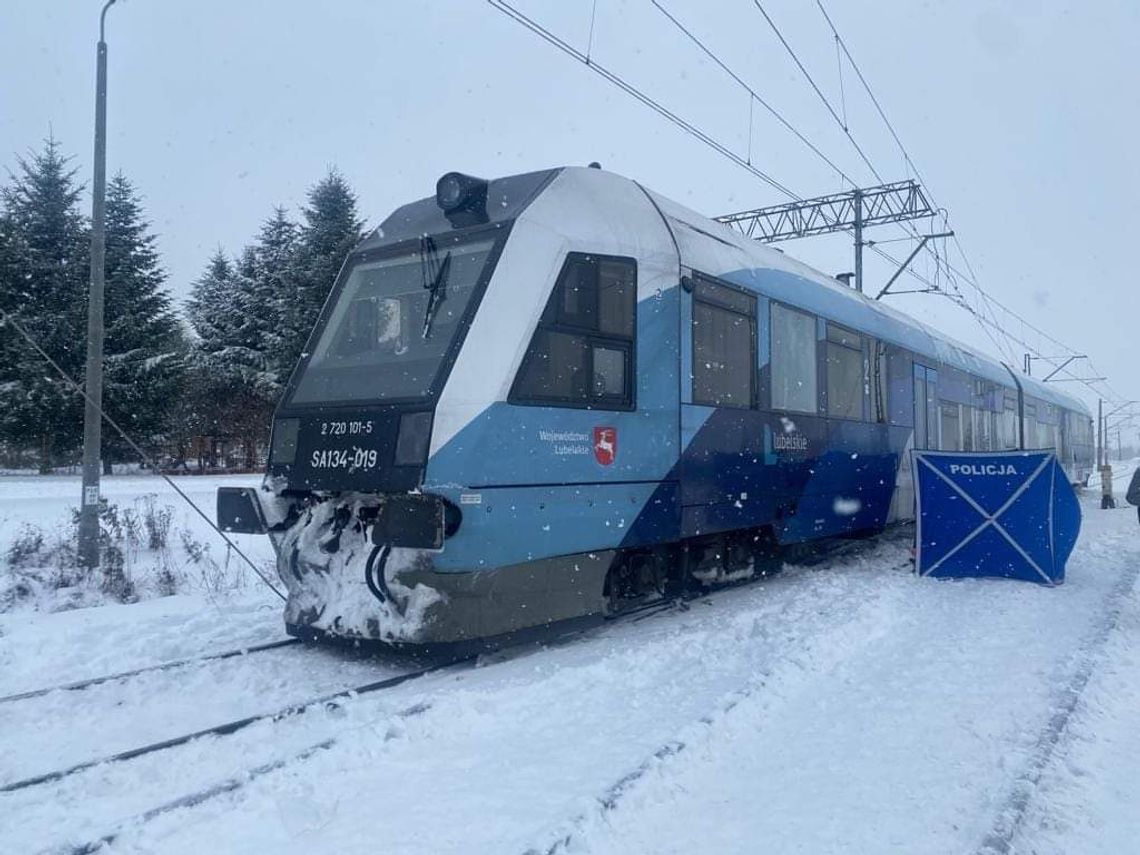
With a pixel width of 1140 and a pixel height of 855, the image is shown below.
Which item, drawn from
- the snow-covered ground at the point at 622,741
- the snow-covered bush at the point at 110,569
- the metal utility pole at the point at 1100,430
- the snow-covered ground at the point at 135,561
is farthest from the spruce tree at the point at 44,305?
the metal utility pole at the point at 1100,430

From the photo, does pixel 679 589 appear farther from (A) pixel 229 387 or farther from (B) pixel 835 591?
(A) pixel 229 387

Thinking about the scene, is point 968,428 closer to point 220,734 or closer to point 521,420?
point 521,420

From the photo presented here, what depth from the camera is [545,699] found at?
5.03 meters

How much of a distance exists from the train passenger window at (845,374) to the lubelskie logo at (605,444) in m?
4.28

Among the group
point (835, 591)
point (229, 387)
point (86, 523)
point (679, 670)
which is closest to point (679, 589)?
point (835, 591)

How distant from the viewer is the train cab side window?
19.4 feet

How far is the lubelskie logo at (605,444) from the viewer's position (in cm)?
623

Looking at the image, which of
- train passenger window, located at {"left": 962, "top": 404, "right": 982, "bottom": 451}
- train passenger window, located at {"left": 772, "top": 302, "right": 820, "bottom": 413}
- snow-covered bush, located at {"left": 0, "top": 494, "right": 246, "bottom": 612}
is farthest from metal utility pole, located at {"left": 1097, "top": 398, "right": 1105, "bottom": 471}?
snow-covered bush, located at {"left": 0, "top": 494, "right": 246, "bottom": 612}

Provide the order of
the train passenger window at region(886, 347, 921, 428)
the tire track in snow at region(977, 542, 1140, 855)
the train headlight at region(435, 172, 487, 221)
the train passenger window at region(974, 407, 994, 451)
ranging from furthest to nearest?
1. the train passenger window at region(974, 407, 994, 451)
2. the train passenger window at region(886, 347, 921, 428)
3. the train headlight at region(435, 172, 487, 221)
4. the tire track in snow at region(977, 542, 1140, 855)

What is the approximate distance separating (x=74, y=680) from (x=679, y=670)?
3.75m

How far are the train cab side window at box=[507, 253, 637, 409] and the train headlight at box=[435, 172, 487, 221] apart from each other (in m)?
0.91

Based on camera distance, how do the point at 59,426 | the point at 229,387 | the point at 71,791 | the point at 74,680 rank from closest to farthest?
the point at 71,791
the point at 74,680
the point at 59,426
the point at 229,387

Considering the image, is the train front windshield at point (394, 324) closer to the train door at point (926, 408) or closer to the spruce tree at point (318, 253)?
the train door at point (926, 408)

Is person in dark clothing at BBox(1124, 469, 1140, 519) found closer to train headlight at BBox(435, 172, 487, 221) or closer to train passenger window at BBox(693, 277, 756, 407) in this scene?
train passenger window at BBox(693, 277, 756, 407)
